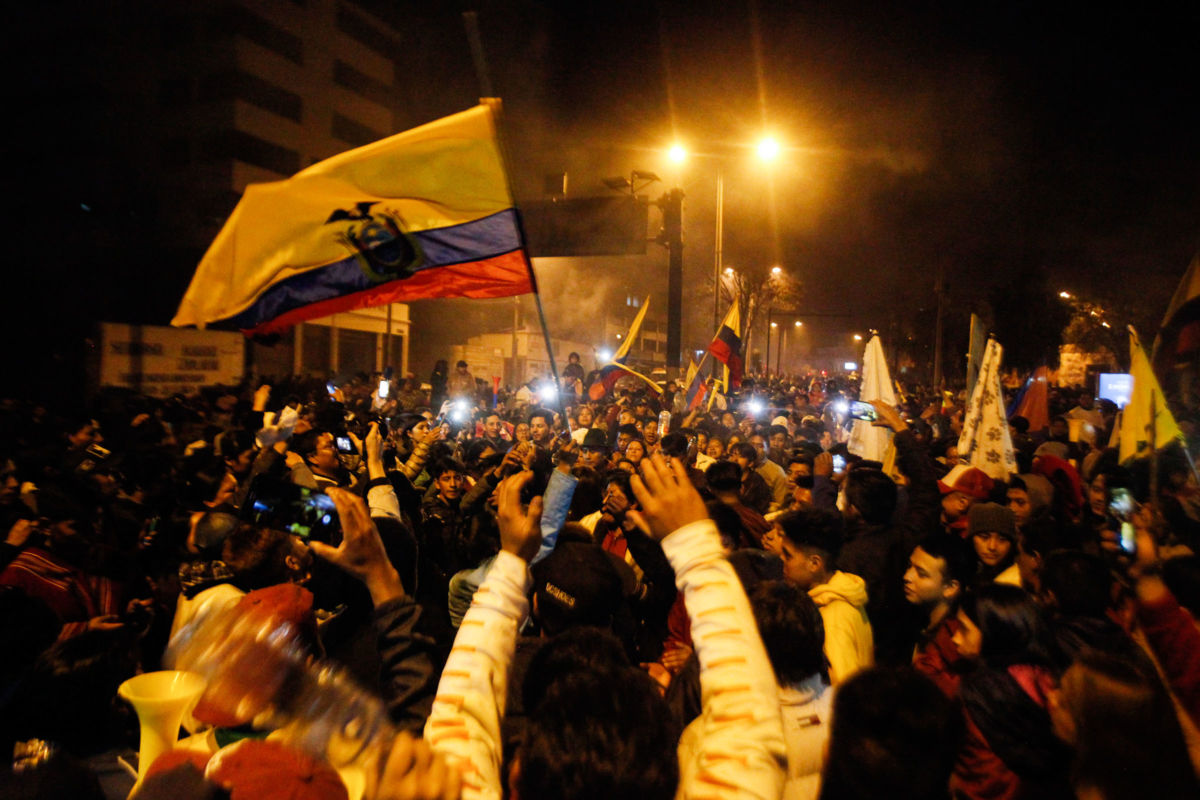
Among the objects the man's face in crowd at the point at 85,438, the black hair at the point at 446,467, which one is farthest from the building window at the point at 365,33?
the black hair at the point at 446,467

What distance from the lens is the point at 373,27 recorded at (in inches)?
1751

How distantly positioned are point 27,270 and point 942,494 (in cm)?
2645

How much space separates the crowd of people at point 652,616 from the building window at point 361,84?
139 feet

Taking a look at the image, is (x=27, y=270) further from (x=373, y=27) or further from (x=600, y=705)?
(x=373, y=27)

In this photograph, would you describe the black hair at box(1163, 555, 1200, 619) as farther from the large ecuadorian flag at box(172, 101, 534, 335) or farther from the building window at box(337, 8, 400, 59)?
the building window at box(337, 8, 400, 59)

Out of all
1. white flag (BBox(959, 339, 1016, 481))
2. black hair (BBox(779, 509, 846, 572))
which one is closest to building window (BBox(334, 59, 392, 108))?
white flag (BBox(959, 339, 1016, 481))

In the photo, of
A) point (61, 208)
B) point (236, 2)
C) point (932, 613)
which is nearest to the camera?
point (932, 613)

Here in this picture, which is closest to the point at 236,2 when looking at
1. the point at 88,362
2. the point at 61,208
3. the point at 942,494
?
the point at 61,208

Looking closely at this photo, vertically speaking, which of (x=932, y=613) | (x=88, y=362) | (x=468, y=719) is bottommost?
(x=932, y=613)

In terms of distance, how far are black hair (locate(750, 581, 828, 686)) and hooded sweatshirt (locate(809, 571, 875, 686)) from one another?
675 mm

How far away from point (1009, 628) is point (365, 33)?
50.5 metres

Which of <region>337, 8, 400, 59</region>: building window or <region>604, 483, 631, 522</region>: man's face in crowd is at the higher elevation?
<region>337, 8, 400, 59</region>: building window

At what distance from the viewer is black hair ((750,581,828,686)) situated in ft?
7.53

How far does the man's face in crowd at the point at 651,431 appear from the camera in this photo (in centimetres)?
1013
